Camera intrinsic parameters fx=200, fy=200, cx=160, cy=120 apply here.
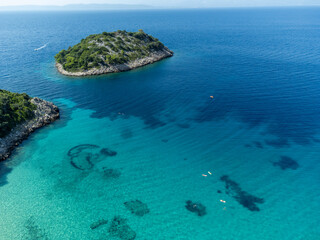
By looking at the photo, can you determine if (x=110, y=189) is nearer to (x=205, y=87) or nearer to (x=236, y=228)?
(x=236, y=228)

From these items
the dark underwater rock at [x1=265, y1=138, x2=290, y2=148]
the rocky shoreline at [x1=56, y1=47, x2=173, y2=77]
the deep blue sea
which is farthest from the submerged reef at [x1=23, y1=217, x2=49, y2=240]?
the rocky shoreline at [x1=56, y1=47, x2=173, y2=77]

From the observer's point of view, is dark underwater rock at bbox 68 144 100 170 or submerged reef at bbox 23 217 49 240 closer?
submerged reef at bbox 23 217 49 240

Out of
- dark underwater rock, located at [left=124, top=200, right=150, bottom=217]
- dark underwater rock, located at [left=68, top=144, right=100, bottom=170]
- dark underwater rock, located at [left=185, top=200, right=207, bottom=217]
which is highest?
dark underwater rock, located at [left=68, top=144, right=100, bottom=170]

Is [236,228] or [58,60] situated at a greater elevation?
[58,60]

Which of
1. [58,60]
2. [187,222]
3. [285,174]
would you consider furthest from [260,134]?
[58,60]

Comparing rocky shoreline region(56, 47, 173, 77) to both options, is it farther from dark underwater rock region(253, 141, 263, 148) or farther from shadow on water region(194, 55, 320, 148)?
dark underwater rock region(253, 141, 263, 148)

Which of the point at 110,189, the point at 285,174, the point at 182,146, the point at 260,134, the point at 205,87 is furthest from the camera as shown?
the point at 205,87

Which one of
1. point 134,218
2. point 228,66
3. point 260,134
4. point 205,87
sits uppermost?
point 228,66

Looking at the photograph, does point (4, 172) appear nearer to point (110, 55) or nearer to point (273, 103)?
point (110, 55)
